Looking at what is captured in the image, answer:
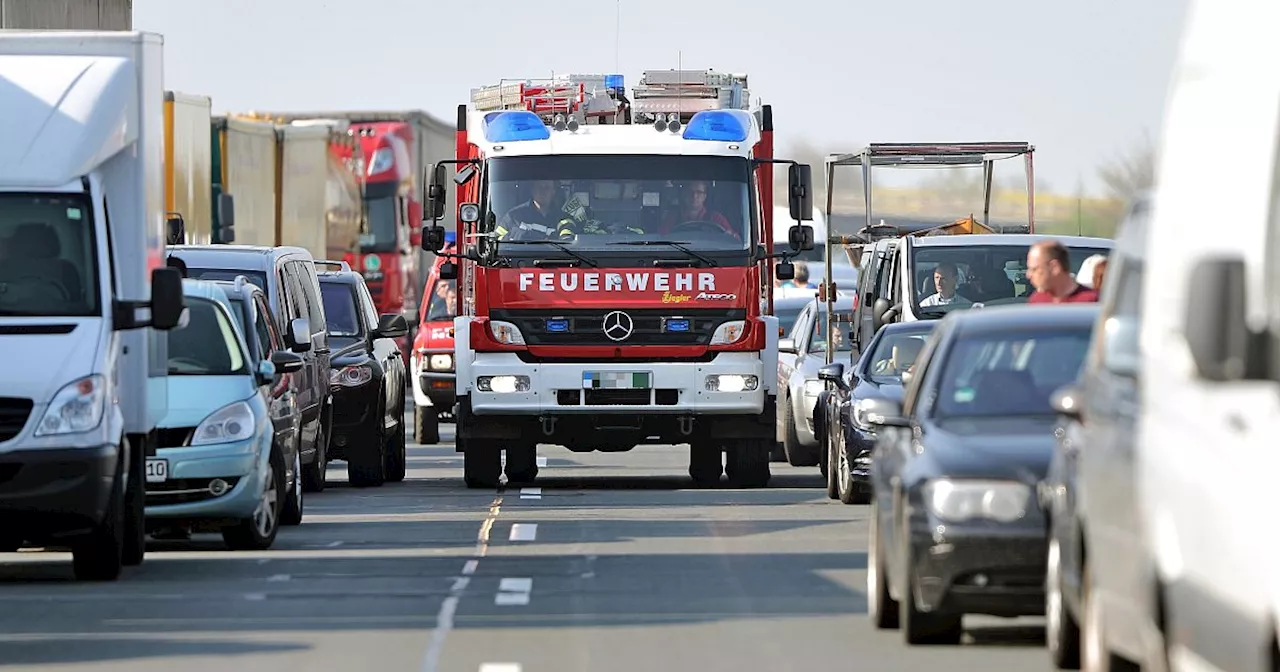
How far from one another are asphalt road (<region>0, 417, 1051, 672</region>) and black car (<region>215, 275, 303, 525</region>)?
0.98ft

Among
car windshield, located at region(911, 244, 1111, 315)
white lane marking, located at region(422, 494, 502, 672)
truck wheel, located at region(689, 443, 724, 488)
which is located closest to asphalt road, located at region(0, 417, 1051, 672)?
white lane marking, located at region(422, 494, 502, 672)

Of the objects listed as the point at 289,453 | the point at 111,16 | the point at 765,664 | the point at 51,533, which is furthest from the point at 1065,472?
the point at 111,16

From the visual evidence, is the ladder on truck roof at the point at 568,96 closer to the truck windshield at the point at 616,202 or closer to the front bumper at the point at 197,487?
the truck windshield at the point at 616,202

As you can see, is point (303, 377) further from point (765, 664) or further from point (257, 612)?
point (765, 664)

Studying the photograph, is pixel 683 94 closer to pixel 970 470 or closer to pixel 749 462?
pixel 749 462

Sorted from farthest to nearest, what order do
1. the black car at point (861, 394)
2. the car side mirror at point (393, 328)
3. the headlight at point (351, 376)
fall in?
the car side mirror at point (393, 328)
the headlight at point (351, 376)
the black car at point (861, 394)

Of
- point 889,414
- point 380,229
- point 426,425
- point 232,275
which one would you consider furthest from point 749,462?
point 380,229

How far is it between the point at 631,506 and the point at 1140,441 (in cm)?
1277

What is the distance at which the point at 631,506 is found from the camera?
2159 centimetres

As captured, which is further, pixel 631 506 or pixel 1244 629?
pixel 631 506

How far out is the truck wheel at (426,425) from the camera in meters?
33.1

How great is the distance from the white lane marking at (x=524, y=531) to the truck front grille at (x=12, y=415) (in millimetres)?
4130

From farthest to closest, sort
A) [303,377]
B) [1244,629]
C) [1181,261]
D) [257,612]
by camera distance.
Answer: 1. [303,377]
2. [257,612]
3. [1181,261]
4. [1244,629]

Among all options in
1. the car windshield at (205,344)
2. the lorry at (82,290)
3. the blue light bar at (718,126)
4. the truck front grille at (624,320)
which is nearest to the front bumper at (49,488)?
the lorry at (82,290)
